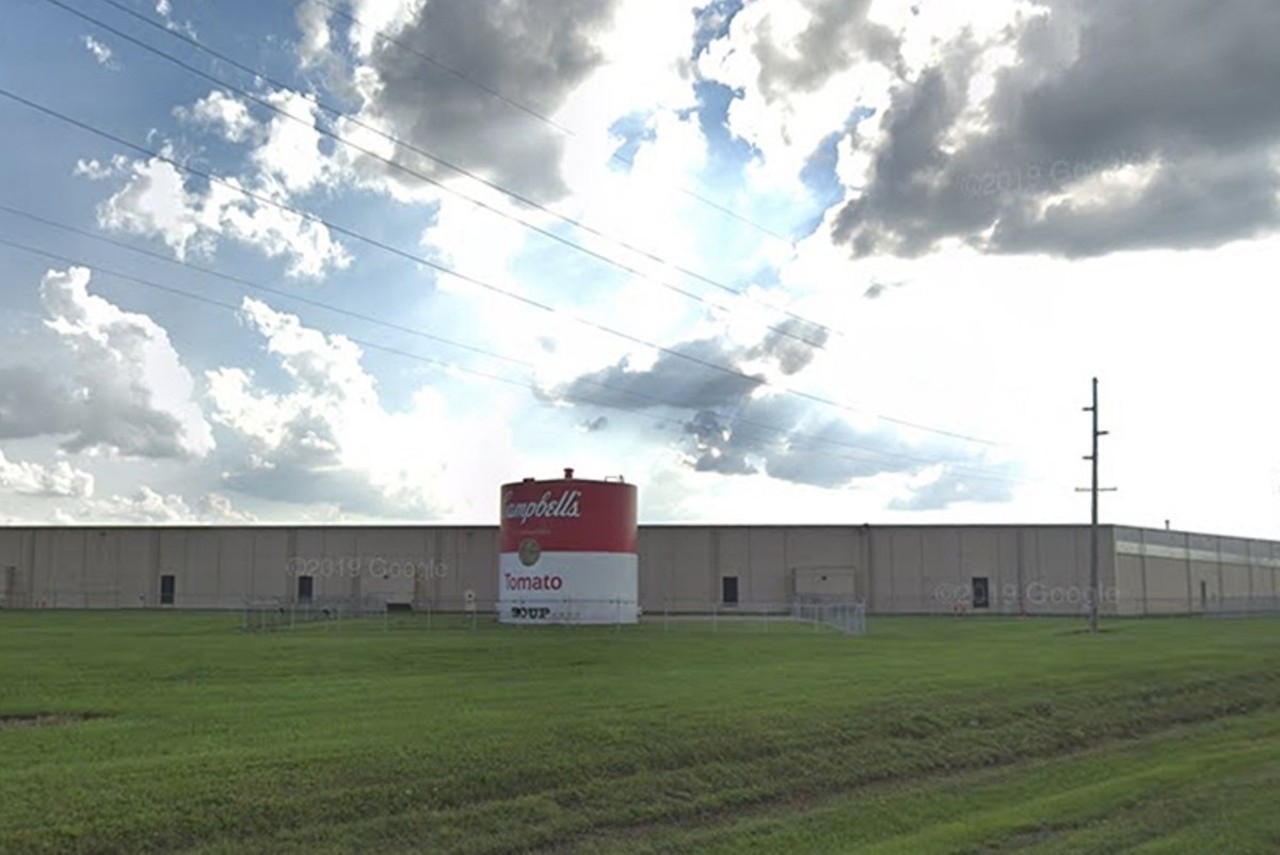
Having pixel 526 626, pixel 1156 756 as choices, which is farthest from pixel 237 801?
pixel 526 626

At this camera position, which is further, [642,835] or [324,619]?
[324,619]

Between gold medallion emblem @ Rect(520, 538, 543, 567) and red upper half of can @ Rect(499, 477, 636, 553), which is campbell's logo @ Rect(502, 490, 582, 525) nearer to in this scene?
red upper half of can @ Rect(499, 477, 636, 553)

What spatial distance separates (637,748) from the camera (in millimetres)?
18406

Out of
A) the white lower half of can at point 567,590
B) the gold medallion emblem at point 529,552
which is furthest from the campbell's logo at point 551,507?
the white lower half of can at point 567,590

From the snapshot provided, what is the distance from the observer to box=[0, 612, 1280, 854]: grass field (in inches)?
570

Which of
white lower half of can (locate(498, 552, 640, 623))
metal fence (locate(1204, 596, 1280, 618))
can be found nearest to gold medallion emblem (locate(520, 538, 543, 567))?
white lower half of can (locate(498, 552, 640, 623))

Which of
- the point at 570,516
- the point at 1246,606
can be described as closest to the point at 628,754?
the point at 570,516

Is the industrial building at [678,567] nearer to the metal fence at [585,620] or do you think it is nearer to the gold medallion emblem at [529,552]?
the metal fence at [585,620]

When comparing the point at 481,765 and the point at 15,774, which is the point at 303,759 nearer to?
the point at 481,765

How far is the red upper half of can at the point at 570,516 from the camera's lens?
5706cm

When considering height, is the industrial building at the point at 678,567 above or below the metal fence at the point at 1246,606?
above

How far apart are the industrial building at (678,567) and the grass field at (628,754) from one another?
52.1m

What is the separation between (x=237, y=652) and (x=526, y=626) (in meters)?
21.9

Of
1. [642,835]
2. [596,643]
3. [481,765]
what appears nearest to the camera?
[642,835]
